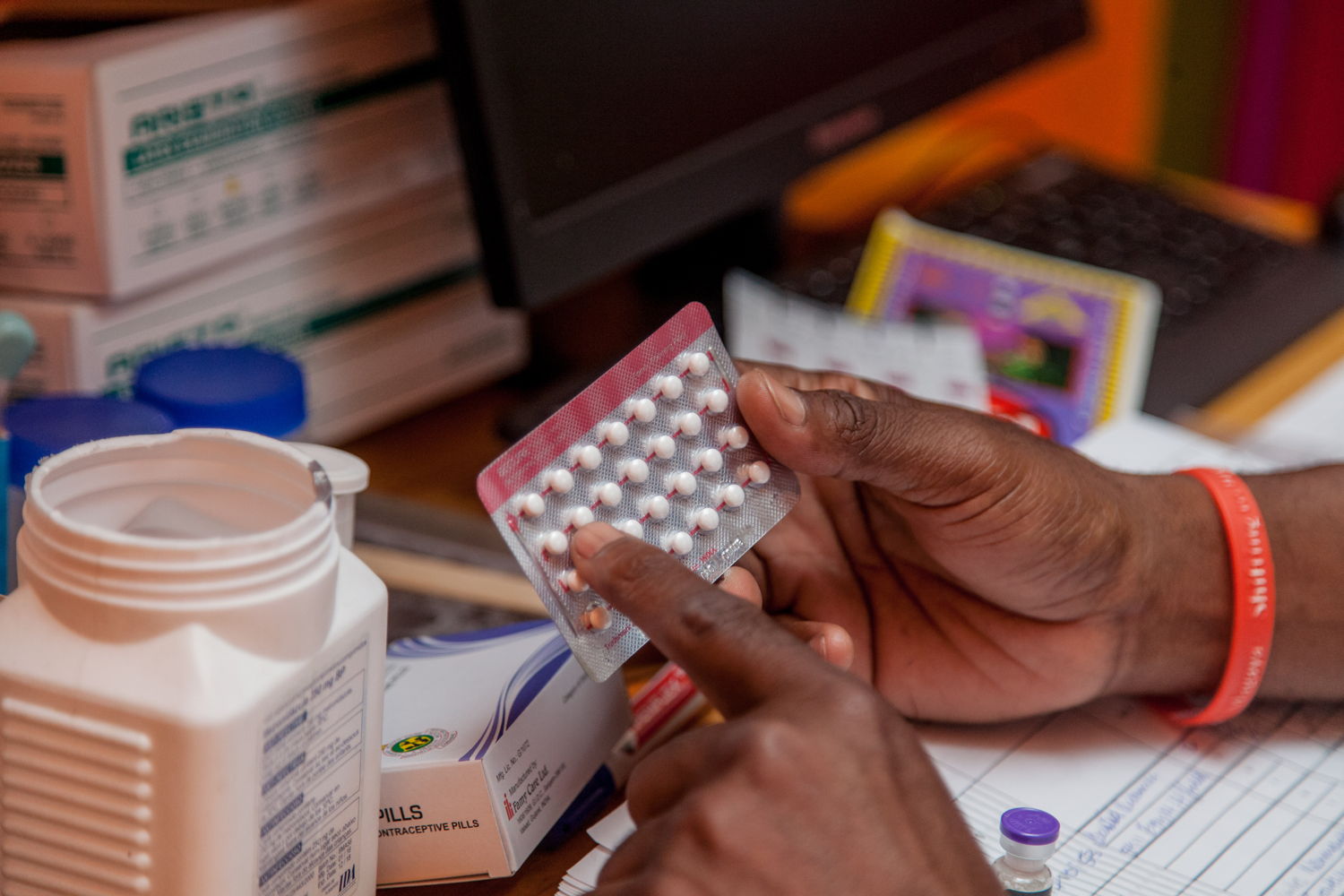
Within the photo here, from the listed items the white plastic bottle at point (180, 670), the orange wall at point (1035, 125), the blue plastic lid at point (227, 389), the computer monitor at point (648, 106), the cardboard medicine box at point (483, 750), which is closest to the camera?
the white plastic bottle at point (180, 670)

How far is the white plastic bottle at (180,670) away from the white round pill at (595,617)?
9 centimetres

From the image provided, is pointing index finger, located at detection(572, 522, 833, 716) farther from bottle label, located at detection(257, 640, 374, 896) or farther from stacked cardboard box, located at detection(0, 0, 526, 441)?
stacked cardboard box, located at detection(0, 0, 526, 441)

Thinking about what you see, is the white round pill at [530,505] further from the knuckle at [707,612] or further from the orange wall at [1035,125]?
the orange wall at [1035,125]

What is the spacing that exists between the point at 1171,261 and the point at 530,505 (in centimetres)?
68

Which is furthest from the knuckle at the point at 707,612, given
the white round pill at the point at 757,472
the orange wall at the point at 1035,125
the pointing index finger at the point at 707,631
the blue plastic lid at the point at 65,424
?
the orange wall at the point at 1035,125

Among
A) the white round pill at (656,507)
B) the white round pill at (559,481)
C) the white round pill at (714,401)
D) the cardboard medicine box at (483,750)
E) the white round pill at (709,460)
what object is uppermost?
the white round pill at (714,401)

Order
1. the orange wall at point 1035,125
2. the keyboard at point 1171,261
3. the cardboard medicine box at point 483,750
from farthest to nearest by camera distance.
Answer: the orange wall at point 1035,125 → the keyboard at point 1171,261 → the cardboard medicine box at point 483,750

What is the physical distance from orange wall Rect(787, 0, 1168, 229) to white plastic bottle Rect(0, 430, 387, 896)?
775 millimetres

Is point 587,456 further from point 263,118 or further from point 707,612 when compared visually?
point 263,118

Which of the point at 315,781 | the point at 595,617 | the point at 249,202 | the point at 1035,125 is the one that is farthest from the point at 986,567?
the point at 1035,125

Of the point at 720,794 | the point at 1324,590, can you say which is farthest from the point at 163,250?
the point at 1324,590

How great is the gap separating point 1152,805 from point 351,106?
538mm

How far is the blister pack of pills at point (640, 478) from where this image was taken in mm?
493

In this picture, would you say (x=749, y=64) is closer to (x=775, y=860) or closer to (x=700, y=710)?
(x=700, y=710)
